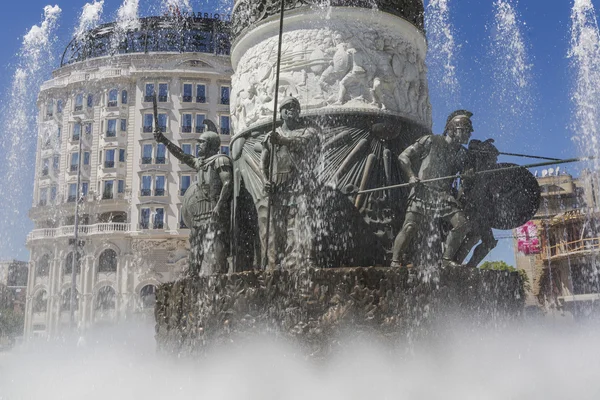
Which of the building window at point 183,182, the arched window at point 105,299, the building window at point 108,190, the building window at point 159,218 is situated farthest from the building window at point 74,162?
the arched window at point 105,299

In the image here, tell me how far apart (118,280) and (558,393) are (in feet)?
164

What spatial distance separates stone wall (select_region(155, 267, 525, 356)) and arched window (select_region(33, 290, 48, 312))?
51.0 metres

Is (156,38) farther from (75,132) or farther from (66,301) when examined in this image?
(66,301)

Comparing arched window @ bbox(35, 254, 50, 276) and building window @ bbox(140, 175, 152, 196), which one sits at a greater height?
building window @ bbox(140, 175, 152, 196)

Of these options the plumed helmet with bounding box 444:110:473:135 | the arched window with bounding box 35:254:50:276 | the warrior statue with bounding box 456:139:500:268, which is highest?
the arched window with bounding box 35:254:50:276

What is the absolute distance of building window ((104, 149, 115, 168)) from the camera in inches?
2218

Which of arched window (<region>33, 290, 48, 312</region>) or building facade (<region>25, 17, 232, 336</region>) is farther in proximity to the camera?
arched window (<region>33, 290, 48, 312</region>)

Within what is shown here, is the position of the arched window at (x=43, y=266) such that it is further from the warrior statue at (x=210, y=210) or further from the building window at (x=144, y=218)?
the warrior statue at (x=210, y=210)

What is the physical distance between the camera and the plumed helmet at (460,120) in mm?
8141

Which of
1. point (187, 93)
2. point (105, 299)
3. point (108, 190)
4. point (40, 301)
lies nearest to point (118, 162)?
point (108, 190)

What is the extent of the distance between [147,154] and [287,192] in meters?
49.4

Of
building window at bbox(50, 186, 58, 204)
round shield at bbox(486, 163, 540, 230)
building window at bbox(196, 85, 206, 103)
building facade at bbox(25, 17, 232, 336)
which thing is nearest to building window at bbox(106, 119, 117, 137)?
building facade at bbox(25, 17, 232, 336)

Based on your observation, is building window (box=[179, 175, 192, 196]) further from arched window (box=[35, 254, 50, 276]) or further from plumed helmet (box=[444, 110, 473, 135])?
plumed helmet (box=[444, 110, 473, 135])

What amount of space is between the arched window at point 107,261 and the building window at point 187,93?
14.5m
